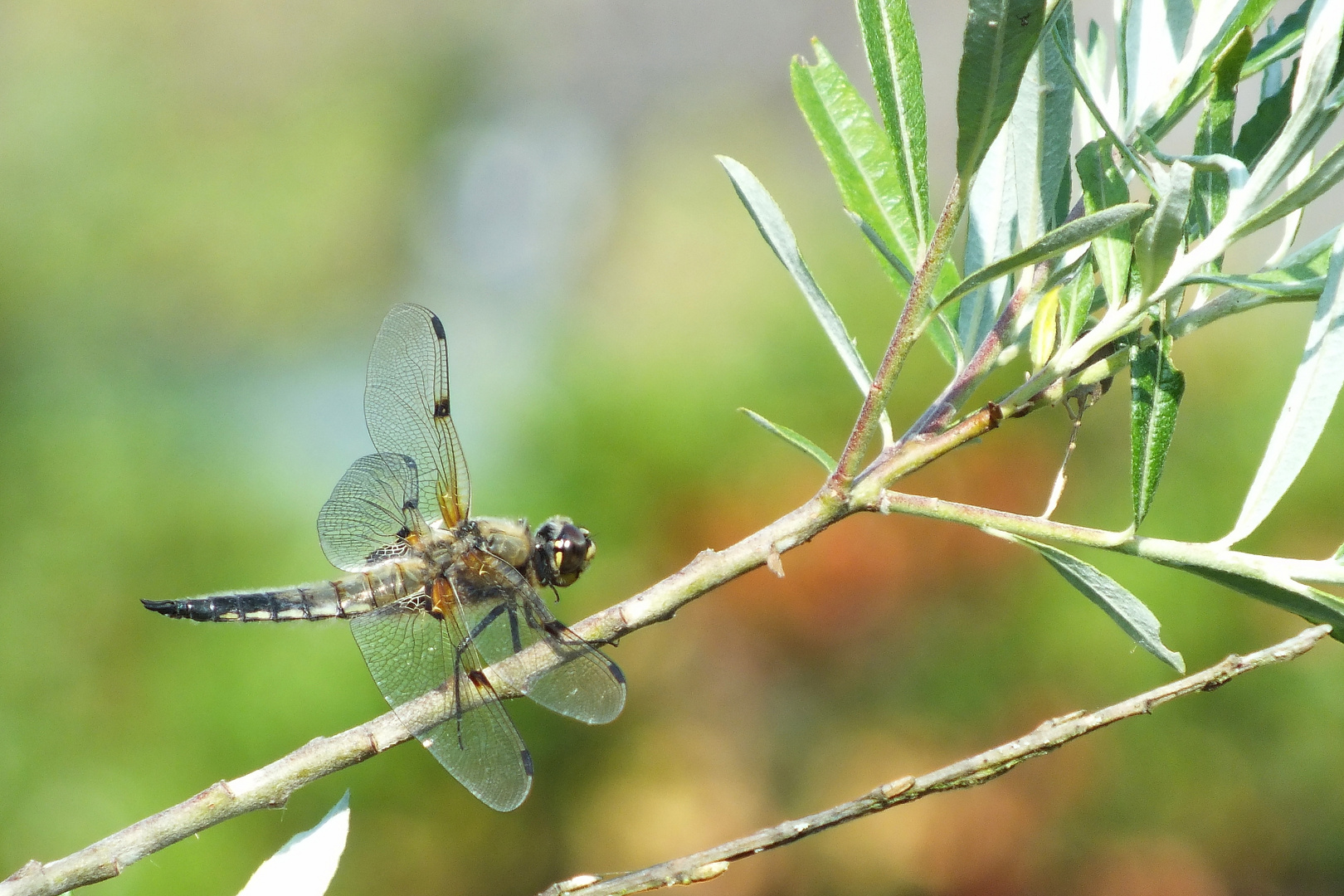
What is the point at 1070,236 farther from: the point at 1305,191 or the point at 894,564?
the point at 894,564

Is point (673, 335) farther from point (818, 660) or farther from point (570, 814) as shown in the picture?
point (570, 814)

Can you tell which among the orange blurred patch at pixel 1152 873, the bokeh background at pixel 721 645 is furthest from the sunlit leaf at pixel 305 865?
the orange blurred patch at pixel 1152 873

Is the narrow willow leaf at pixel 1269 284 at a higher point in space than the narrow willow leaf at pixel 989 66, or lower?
lower

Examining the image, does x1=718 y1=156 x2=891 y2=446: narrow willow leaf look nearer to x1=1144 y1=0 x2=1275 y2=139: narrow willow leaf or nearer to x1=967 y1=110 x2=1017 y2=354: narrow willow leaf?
x1=967 y1=110 x2=1017 y2=354: narrow willow leaf

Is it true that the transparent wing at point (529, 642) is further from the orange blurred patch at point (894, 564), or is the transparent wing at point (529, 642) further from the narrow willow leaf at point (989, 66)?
the orange blurred patch at point (894, 564)

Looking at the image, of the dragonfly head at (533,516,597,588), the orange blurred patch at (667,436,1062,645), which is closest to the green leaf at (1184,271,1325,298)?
the dragonfly head at (533,516,597,588)

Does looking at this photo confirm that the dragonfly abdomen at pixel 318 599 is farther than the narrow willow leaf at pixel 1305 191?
Yes
